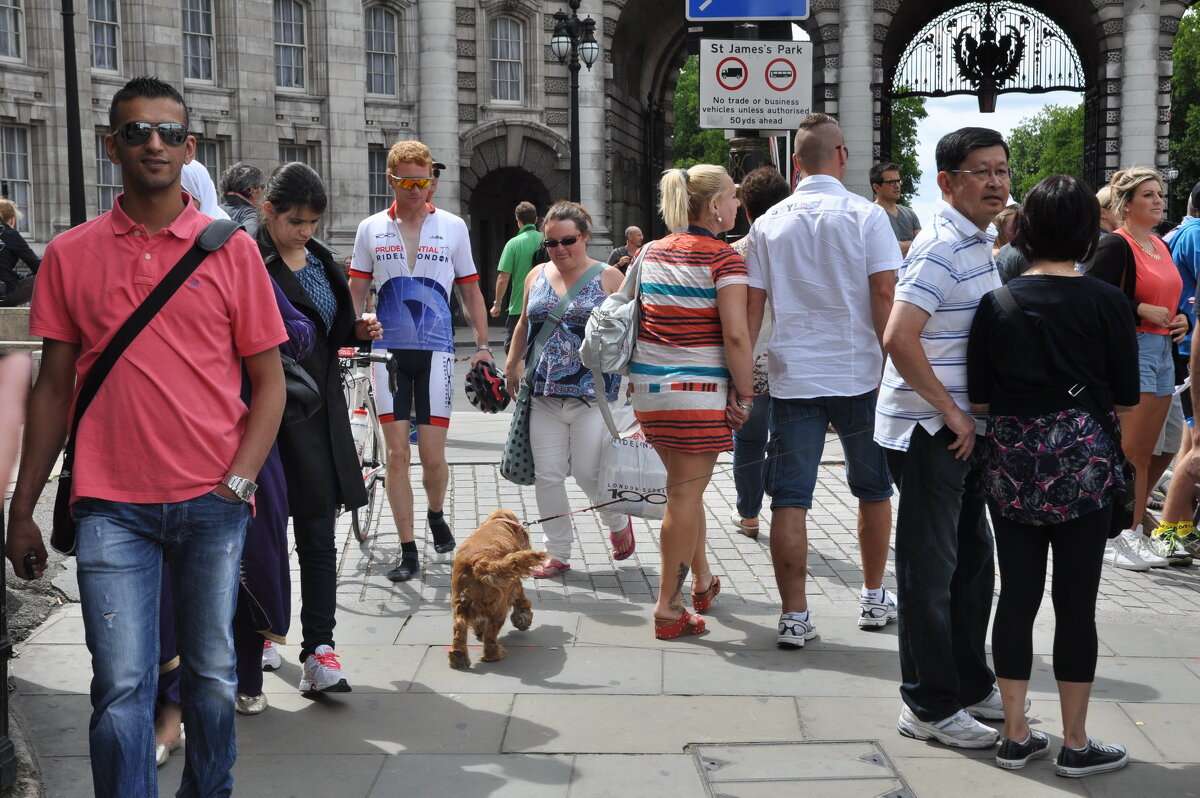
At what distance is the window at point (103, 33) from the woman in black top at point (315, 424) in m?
23.9

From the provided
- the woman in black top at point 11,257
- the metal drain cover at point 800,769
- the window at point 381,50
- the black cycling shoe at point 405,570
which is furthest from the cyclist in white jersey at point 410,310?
the window at point 381,50

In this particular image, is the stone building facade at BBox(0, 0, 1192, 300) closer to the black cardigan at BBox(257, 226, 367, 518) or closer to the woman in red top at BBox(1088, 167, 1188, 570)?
the black cardigan at BBox(257, 226, 367, 518)

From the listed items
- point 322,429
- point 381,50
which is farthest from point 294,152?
point 322,429

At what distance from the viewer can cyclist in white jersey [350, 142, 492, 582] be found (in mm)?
6746

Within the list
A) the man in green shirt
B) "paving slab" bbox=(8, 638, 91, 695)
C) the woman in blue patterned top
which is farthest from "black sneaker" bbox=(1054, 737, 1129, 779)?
the man in green shirt

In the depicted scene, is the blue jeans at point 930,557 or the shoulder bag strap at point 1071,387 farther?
the blue jeans at point 930,557

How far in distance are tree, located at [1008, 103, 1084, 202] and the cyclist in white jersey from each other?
245ft

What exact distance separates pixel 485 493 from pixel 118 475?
586 centimetres

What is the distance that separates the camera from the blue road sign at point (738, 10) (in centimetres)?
966

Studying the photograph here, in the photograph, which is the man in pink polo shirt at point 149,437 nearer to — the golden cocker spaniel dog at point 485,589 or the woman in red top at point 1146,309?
the golden cocker spaniel dog at point 485,589

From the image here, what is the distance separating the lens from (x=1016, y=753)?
4.21 meters

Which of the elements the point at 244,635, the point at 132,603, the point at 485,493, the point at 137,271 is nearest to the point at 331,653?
the point at 244,635

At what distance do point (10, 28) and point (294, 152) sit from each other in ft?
20.5

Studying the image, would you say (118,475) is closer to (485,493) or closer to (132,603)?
(132,603)
